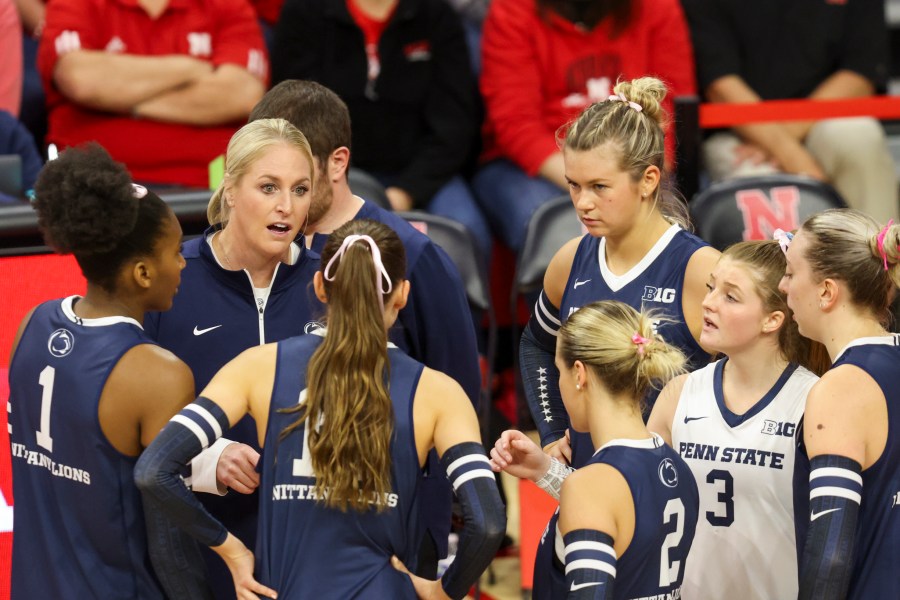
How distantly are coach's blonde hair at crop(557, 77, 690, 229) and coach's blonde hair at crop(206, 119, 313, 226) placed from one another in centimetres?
71

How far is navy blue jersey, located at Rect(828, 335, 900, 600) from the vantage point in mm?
2852

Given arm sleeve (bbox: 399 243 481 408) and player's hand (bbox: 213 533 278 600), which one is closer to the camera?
player's hand (bbox: 213 533 278 600)

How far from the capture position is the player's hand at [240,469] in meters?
2.99

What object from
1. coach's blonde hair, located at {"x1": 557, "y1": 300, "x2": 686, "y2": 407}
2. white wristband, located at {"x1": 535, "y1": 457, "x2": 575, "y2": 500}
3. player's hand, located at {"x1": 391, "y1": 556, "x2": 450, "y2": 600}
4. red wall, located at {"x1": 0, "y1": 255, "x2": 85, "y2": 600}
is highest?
coach's blonde hair, located at {"x1": 557, "y1": 300, "x2": 686, "y2": 407}

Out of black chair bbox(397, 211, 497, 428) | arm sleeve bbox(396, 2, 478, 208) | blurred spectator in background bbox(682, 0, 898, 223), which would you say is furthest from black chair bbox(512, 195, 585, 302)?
blurred spectator in background bbox(682, 0, 898, 223)

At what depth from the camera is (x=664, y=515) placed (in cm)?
277

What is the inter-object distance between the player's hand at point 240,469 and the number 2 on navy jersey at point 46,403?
387mm

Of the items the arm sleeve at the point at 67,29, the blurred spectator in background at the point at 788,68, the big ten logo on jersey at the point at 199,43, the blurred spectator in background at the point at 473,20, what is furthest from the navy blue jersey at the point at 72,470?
the blurred spectator in background at the point at 788,68

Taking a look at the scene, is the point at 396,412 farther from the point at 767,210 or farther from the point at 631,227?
the point at 767,210

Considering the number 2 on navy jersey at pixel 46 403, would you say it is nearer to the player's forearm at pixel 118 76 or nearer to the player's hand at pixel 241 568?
the player's hand at pixel 241 568

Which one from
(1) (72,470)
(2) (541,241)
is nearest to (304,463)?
(1) (72,470)

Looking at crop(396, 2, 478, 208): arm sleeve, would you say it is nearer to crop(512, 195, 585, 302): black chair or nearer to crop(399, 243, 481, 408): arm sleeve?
crop(512, 195, 585, 302): black chair

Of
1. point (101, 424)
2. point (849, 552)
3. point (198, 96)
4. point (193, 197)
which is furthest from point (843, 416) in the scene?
point (198, 96)

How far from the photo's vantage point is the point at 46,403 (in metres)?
2.91
